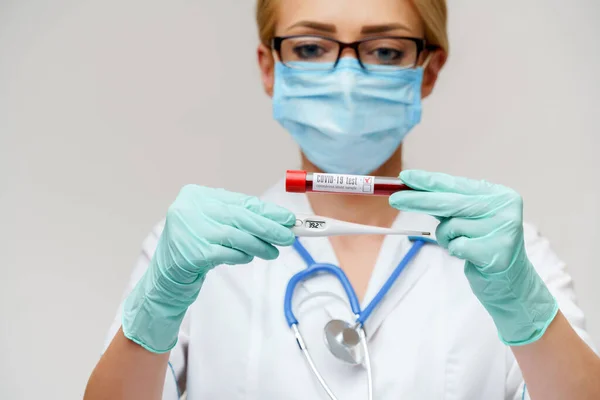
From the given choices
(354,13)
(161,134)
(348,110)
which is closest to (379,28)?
(354,13)

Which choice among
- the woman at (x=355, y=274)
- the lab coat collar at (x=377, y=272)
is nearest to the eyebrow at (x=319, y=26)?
the woman at (x=355, y=274)

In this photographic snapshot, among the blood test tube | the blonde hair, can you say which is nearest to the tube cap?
the blood test tube

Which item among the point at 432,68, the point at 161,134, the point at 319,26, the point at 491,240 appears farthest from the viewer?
the point at 161,134

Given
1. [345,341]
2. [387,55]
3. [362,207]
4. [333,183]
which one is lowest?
[345,341]

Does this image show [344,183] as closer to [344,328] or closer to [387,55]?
[344,328]

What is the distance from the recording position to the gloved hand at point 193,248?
1101 mm

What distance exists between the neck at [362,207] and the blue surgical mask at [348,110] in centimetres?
5

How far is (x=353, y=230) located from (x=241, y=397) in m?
0.40

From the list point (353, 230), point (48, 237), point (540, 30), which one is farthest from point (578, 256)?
point (48, 237)

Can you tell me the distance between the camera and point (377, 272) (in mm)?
1323

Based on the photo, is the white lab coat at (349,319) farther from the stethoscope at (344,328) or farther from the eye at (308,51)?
the eye at (308,51)

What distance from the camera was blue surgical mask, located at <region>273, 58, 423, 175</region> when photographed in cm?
131

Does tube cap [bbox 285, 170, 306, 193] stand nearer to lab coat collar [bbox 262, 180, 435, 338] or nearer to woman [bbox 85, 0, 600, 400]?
woman [bbox 85, 0, 600, 400]

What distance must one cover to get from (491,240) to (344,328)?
1.04 feet
